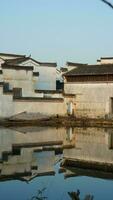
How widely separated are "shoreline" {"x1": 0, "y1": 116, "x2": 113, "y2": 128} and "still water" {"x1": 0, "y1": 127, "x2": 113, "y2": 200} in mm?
4311

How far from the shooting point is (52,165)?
13305 mm

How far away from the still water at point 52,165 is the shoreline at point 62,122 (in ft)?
14.1

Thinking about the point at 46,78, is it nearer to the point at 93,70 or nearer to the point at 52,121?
the point at 93,70

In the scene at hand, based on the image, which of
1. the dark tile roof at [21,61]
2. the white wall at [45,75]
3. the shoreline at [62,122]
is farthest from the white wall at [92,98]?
the dark tile roof at [21,61]

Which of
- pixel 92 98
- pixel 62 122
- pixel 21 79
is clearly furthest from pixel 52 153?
pixel 21 79

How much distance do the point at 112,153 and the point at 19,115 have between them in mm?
11819

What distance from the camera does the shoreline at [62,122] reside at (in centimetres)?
2657

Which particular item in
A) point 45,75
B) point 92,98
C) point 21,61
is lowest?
point 92,98

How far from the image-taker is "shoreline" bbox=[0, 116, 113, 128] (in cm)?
2657

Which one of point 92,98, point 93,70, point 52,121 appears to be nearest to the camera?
point 52,121

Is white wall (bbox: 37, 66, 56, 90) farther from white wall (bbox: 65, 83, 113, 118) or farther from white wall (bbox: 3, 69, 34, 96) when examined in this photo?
white wall (bbox: 65, 83, 113, 118)

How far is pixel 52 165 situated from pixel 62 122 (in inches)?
602

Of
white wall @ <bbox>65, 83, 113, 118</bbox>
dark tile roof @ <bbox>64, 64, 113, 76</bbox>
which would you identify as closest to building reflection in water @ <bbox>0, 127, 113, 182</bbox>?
white wall @ <bbox>65, 83, 113, 118</bbox>

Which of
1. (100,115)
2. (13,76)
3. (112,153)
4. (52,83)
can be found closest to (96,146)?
(112,153)
